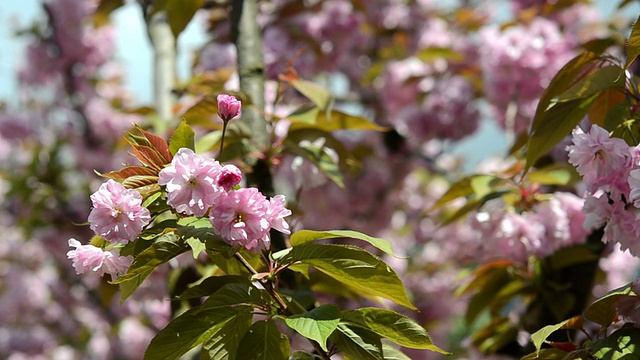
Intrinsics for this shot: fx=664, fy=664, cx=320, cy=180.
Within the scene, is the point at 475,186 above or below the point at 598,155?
below

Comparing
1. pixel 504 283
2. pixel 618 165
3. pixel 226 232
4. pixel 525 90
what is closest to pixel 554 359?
pixel 618 165

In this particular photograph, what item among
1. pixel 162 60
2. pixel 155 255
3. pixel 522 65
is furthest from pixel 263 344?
pixel 522 65

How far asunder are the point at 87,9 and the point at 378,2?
53.4 inches

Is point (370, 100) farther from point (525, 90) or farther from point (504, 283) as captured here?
point (504, 283)

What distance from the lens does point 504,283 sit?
4.37 ft

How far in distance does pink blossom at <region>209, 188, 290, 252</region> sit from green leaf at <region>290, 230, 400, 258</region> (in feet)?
0.15

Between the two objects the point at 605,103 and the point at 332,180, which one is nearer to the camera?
the point at 605,103

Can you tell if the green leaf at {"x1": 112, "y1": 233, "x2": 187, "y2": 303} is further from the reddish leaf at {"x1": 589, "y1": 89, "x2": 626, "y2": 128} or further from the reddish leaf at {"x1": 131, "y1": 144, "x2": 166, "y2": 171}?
the reddish leaf at {"x1": 589, "y1": 89, "x2": 626, "y2": 128}

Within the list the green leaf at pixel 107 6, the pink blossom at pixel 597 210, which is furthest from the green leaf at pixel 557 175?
the green leaf at pixel 107 6

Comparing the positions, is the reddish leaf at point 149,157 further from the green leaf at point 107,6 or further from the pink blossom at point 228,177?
the green leaf at point 107,6

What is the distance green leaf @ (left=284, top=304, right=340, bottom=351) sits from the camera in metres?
0.63

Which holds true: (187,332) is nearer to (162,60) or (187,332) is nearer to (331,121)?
(331,121)

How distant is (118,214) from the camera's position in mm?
674

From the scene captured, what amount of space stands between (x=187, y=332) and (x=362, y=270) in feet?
0.62
